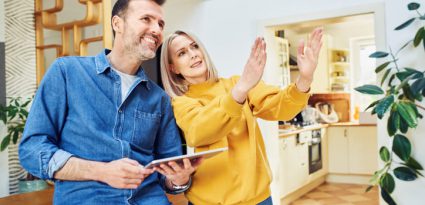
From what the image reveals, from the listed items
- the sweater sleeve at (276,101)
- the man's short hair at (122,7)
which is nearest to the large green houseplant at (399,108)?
the sweater sleeve at (276,101)

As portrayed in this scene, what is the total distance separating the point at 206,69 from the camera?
A: 1490 millimetres

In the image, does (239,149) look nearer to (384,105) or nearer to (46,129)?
(46,129)

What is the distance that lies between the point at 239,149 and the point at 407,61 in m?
2.47

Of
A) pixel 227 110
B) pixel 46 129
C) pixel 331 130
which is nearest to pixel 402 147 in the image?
pixel 227 110

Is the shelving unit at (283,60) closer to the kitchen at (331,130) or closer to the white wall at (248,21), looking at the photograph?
the kitchen at (331,130)

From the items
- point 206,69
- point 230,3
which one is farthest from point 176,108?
point 230,3

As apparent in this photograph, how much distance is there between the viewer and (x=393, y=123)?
300 cm

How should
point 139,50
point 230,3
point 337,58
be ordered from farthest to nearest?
1. point 337,58
2. point 230,3
3. point 139,50

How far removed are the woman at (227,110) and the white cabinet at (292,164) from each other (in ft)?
11.4

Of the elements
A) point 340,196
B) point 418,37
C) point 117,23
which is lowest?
point 340,196

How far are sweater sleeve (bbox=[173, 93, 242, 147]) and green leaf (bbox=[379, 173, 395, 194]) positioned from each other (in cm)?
236

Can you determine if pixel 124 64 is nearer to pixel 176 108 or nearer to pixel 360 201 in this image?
pixel 176 108

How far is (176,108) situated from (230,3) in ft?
10.0

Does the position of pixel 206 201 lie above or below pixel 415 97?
below
